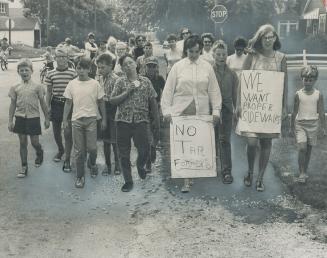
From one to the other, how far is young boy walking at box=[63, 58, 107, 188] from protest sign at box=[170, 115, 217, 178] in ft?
3.48

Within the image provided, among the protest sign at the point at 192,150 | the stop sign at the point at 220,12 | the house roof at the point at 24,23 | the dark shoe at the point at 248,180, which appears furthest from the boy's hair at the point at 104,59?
the house roof at the point at 24,23

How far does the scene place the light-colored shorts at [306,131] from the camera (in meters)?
7.37

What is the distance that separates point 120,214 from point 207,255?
1501 millimetres

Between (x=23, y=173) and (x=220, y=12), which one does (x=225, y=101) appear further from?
(x=220, y=12)

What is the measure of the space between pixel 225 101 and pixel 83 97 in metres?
1.86

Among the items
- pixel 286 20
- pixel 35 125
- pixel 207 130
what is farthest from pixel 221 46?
pixel 286 20

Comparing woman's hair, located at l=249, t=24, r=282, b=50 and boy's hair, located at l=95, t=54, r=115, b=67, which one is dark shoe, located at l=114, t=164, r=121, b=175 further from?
woman's hair, located at l=249, t=24, r=282, b=50

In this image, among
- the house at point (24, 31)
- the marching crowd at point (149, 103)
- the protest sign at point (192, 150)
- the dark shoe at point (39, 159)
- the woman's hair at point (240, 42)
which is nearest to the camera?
the marching crowd at point (149, 103)

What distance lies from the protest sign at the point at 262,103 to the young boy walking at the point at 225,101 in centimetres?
41

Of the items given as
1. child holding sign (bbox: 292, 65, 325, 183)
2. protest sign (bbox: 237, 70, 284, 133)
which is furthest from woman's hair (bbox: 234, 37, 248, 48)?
protest sign (bbox: 237, 70, 284, 133)

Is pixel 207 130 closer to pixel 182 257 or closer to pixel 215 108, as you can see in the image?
pixel 215 108

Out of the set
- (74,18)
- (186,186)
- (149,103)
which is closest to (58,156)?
(149,103)

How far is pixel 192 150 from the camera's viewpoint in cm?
717

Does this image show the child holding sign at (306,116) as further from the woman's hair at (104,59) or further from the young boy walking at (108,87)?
the woman's hair at (104,59)
